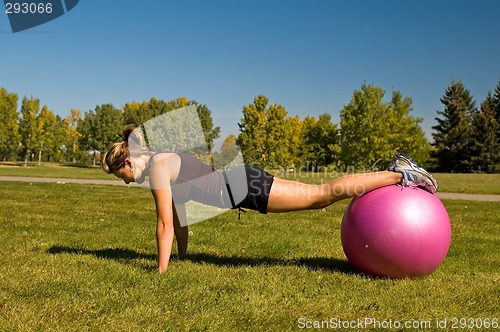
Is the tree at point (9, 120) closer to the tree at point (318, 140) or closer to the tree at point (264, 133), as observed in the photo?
the tree at point (264, 133)

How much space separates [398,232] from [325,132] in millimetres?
56010

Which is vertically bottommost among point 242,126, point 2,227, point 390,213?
point 2,227

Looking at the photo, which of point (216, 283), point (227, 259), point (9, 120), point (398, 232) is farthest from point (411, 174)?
point (9, 120)

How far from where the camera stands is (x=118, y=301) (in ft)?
14.5

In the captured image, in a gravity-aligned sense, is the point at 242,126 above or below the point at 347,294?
above

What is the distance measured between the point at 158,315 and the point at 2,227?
19.7 feet

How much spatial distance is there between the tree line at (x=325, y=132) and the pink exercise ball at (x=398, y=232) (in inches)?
1409

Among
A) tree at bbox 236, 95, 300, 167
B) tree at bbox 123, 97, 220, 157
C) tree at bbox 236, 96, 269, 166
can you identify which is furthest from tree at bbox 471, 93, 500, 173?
tree at bbox 123, 97, 220, 157

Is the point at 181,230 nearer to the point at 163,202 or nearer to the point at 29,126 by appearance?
the point at 163,202

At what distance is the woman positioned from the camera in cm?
530

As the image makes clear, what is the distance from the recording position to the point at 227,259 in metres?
6.48

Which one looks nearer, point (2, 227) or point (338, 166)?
point (2, 227)

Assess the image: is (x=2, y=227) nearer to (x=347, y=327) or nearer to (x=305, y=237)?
(x=305, y=237)

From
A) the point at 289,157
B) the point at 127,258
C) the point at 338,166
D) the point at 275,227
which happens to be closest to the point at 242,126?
the point at 289,157
